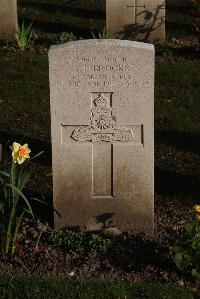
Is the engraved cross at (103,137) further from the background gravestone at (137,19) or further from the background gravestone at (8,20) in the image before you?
the background gravestone at (8,20)

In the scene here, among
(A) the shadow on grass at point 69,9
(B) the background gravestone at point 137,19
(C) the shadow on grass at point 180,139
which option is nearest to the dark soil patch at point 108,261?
(C) the shadow on grass at point 180,139

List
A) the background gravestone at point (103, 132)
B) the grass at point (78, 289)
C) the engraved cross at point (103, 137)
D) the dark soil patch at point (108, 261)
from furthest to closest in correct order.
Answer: the engraved cross at point (103, 137) < the background gravestone at point (103, 132) < the dark soil patch at point (108, 261) < the grass at point (78, 289)

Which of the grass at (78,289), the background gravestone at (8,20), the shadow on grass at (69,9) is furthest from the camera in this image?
the shadow on grass at (69,9)

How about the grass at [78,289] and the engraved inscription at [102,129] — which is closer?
the grass at [78,289]

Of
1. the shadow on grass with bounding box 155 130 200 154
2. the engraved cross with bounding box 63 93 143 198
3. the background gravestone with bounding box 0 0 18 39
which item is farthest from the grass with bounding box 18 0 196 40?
the engraved cross with bounding box 63 93 143 198

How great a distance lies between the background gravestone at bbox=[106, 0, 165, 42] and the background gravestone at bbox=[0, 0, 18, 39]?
1.32 metres

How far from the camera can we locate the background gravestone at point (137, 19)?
36.0 feet

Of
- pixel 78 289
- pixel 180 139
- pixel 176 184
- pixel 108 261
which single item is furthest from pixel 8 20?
pixel 78 289

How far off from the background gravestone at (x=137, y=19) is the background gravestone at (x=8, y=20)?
4.33ft

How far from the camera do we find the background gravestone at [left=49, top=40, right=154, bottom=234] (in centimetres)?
556

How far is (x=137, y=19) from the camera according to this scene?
1112 centimetres

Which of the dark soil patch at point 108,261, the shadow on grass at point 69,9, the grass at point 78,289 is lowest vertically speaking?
the grass at point 78,289

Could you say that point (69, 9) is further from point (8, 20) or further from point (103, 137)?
point (103, 137)

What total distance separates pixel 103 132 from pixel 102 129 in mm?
33
